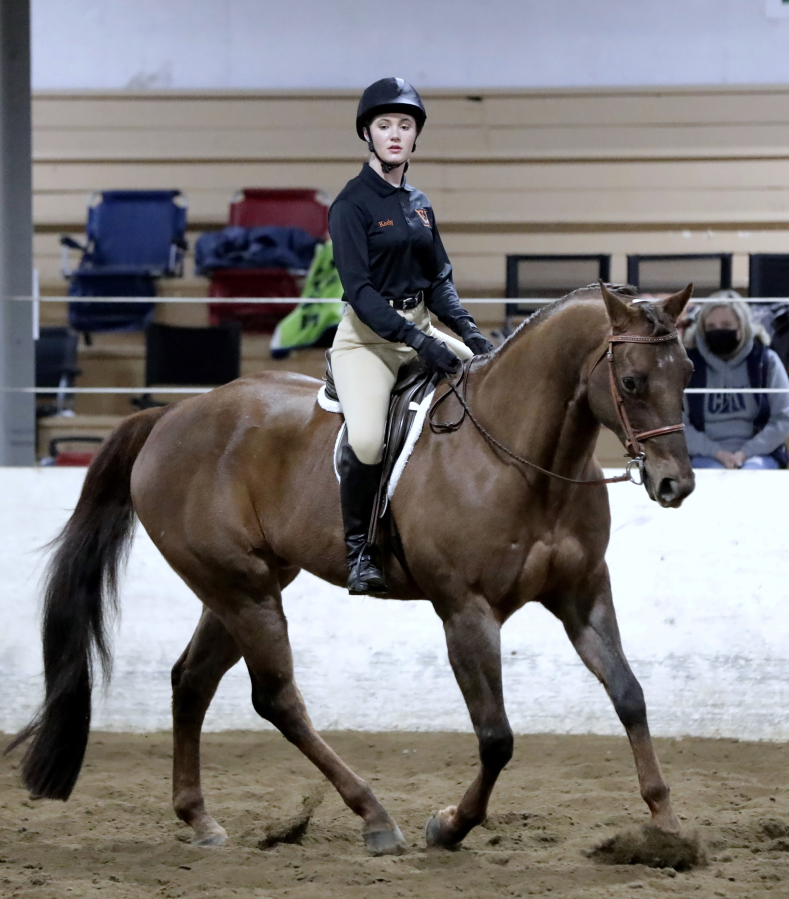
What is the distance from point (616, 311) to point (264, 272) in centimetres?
489

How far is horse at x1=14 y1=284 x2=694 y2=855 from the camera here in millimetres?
2785

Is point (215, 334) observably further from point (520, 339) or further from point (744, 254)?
point (520, 339)

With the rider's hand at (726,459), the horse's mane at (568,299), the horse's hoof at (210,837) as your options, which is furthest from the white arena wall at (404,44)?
the horse's hoof at (210,837)

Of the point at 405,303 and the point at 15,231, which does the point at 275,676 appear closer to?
the point at 405,303

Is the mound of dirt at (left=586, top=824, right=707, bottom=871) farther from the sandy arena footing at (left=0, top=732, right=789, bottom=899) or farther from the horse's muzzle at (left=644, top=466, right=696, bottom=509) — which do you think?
the horse's muzzle at (left=644, top=466, right=696, bottom=509)

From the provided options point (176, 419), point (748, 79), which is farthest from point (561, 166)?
point (176, 419)

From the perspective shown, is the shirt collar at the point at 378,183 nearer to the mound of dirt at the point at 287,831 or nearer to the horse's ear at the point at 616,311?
the horse's ear at the point at 616,311

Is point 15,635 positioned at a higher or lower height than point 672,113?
lower

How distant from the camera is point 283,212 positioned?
7648mm

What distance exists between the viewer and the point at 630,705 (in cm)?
288

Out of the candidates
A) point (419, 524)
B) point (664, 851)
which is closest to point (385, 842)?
point (664, 851)

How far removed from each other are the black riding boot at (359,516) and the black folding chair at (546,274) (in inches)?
141

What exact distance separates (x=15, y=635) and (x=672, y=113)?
5483mm

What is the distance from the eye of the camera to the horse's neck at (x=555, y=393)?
2797 millimetres
